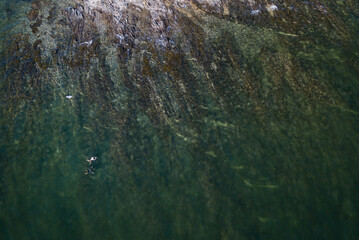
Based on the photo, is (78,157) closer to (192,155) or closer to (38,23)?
(192,155)

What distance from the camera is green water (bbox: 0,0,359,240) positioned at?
477 cm

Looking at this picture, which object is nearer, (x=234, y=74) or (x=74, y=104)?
(x=74, y=104)

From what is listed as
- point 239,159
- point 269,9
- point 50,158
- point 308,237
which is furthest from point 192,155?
point 269,9

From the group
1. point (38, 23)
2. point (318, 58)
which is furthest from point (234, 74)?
point (38, 23)

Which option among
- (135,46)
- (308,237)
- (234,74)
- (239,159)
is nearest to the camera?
(308,237)

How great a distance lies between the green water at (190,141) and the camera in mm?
4773

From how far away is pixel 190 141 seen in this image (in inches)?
227

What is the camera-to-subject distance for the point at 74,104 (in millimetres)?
6477

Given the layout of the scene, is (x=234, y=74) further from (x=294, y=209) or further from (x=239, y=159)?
(x=294, y=209)

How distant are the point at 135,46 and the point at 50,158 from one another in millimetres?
3625

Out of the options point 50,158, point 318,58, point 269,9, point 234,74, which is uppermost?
point 269,9

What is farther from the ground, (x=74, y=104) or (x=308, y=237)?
(x=308, y=237)

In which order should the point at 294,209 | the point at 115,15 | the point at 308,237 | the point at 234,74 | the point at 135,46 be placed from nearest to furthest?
the point at 308,237 < the point at 294,209 < the point at 234,74 < the point at 135,46 < the point at 115,15

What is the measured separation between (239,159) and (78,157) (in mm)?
3075
